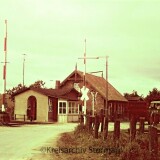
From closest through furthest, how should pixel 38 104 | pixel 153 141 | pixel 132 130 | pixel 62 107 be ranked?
pixel 153 141 → pixel 132 130 → pixel 38 104 → pixel 62 107

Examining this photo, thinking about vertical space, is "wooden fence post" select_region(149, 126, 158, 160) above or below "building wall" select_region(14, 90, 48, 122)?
below

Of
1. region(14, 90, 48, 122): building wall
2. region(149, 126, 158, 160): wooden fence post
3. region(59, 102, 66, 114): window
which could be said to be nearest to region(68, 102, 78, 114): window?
region(59, 102, 66, 114): window

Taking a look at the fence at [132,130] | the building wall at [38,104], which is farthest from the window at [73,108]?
the fence at [132,130]

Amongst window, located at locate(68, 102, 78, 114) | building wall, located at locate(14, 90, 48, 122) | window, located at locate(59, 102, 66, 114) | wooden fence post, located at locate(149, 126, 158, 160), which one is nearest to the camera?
wooden fence post, located at locate(149, 126, 158, 160)

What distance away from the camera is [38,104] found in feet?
141

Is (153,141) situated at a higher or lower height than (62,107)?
lower

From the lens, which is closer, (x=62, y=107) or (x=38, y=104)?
(x=38, y=104)

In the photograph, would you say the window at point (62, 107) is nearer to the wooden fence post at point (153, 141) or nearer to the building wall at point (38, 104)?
the building wall at point (38, 104)

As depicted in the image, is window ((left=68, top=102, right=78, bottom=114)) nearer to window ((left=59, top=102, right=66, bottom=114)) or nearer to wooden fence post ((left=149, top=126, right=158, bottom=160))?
window ((left=59, top=102, right=66, bottom=114))

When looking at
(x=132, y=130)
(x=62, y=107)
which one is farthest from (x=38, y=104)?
(x=132, y=130)

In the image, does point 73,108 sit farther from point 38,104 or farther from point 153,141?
point 153,141

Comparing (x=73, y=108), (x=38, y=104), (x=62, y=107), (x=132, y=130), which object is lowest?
(x=132, y=130)

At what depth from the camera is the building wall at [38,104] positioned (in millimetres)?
42531

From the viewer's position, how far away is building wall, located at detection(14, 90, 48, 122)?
4253 cm
